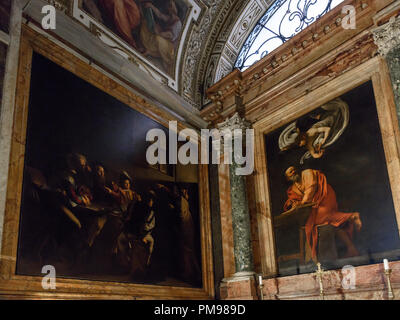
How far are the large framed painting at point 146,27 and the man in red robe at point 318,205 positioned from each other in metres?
3.97

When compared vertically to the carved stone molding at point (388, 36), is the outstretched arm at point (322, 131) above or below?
below

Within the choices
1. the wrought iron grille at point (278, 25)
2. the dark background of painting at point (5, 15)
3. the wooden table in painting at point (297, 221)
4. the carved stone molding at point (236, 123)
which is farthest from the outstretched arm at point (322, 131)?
the dark background of painting at point (5, 15)

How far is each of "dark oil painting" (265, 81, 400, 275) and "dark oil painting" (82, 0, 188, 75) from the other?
3.50 m

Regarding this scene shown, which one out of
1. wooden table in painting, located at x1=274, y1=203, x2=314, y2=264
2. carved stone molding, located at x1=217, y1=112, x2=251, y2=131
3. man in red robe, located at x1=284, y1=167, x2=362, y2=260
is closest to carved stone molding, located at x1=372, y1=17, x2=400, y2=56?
man in red robe, located at x1=284, y1=167, x2=362, y2=260

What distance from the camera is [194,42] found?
1100 centimetres

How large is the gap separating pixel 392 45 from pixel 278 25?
3.56 metres

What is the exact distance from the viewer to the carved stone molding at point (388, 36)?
7.42 m

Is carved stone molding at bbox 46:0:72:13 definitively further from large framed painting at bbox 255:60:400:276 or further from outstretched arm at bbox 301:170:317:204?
outstretched arm at bbox 301:170:317:204

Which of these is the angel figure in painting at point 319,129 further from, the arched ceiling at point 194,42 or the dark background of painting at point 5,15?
the dark background of painting at point 5,15

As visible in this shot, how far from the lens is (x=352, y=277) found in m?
7.12

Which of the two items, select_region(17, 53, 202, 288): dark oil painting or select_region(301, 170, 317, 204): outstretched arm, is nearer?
select_region(17, 53, 202, 288): dark oil painting

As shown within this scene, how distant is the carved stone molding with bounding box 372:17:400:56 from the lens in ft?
24.3

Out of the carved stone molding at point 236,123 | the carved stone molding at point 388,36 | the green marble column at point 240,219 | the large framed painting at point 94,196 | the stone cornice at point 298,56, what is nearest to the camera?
the large framed painting at point 94,196
